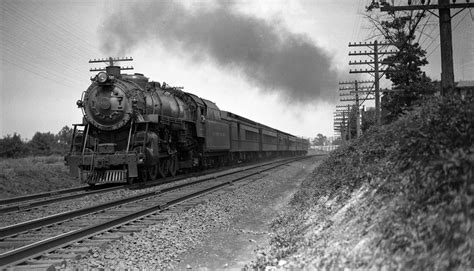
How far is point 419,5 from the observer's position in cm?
1195

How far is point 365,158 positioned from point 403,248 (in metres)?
3.73

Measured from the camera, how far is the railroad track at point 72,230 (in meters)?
5.56

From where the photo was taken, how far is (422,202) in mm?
3590

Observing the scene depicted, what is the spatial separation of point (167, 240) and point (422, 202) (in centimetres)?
441

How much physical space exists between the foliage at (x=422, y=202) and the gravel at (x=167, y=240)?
69.0 inches

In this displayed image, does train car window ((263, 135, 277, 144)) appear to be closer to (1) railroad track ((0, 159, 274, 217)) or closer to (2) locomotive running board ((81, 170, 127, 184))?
(1) railroad track ((0, 159, 274, 217))

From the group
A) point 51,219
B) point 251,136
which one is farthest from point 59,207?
point 251,136

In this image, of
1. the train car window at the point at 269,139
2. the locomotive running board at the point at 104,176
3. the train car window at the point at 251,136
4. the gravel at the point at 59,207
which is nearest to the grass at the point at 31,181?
the locomotive running board at the point at 104,176

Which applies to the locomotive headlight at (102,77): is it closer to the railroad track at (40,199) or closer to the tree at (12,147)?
the railroad track at (40,199)

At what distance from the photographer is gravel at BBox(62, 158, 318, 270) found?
5.49m

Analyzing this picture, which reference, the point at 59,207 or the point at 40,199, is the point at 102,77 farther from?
the point at 59,207

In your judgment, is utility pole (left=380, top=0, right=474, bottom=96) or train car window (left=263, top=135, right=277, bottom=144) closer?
utility pole (left=380, top=0, right=474, bottom=96)

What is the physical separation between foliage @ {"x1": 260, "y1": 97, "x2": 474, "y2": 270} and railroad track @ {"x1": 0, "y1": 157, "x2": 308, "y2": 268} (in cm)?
320

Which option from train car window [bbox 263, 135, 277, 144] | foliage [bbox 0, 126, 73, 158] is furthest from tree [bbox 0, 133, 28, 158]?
train car window [bbox 263, 135, 277, 144]
